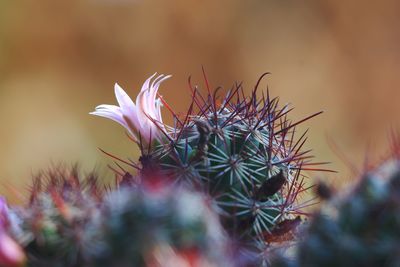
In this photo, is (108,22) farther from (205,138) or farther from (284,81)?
(205,138)

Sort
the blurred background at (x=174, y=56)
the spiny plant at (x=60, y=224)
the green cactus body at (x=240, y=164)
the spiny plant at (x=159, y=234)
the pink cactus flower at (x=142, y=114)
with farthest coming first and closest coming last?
the blurred background at (x=174, y=56) → the pink cactus flower at (x=142, y=114) → the green cactus body at (x=240, y=164) → the spiny plant at (x=60, y=224) → the spiny plant at (x=159, y=234)

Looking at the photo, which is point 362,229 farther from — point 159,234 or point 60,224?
point 60,224

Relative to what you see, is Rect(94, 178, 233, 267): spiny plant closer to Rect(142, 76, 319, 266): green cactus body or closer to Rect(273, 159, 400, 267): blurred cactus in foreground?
Rect(273, 159, 400, 267): blurred cactus in foreground

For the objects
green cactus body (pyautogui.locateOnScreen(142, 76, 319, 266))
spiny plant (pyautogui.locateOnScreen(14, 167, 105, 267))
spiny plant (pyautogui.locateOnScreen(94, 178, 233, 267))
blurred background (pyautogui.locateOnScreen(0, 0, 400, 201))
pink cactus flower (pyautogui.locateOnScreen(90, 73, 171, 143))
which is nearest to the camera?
spiny plant (pyautogui.locateOnScreen(94, 178, 233, 267))

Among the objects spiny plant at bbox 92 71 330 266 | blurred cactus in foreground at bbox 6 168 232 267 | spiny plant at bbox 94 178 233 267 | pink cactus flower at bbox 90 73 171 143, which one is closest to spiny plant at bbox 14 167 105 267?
blurred cactus in foreground at bbox 6 168 232 267

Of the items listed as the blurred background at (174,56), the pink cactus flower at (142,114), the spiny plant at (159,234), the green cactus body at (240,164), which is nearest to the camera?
the spiny plant at (159,234)

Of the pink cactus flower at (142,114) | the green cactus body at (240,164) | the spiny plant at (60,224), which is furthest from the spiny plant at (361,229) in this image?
the pink cactus flower at (142,114)

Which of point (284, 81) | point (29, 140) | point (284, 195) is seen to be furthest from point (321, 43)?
point (284, 195)

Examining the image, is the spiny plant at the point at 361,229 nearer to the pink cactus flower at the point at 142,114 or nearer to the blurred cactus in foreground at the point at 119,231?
the blurred cactus in foreground at the point at 119,231
